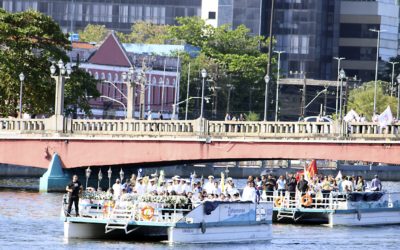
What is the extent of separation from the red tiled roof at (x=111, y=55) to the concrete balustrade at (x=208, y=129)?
60.4 m

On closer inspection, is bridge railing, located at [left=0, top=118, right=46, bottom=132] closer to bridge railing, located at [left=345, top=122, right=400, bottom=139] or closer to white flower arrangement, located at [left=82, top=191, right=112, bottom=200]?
bridge railing, located at [left=345, top=122, right=400, bottom=139]

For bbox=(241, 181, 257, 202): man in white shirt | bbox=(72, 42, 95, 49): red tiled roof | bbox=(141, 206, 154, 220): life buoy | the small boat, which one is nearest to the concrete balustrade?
the small boat

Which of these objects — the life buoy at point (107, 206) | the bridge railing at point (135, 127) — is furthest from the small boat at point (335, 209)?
the bridge railing at point (135, 127)

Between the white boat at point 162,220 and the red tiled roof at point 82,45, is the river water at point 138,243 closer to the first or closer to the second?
the white boat at point 162,220

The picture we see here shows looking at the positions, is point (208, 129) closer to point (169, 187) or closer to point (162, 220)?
point (169, 187)

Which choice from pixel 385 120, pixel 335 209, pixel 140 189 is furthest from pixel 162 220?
pixel 385 120

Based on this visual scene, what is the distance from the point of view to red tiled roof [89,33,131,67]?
558ft

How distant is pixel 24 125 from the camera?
357 feet

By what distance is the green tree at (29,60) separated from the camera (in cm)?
12262

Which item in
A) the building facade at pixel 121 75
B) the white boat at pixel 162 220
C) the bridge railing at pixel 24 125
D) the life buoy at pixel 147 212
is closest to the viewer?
the life buoy at pixel 147 212

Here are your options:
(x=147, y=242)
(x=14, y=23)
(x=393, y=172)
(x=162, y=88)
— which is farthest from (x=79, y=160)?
(x=162, y=88)

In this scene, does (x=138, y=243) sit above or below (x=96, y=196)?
below

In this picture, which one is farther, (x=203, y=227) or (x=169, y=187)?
(x=169, y=187)

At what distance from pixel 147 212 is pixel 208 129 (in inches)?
1436
